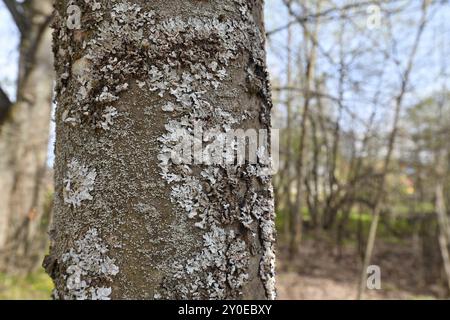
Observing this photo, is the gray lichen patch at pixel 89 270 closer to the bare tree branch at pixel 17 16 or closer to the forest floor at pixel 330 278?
the forest floor at pixel 330 278

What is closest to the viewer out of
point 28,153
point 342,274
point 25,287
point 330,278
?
point 25,287

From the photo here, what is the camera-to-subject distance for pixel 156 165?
793mm

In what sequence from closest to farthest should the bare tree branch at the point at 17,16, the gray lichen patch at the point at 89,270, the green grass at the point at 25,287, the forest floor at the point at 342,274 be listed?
the gray lichen patch at the point at 89,270
the green grass at the point at 25,287
the bare tree branch at the point at 17,16
the forest floor at the point at 342,274

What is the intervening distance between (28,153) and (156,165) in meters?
5.08

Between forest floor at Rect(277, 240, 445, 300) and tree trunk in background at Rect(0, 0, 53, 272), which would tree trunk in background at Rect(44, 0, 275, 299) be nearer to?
forest floor at Rect(277, 240, 445, 300)

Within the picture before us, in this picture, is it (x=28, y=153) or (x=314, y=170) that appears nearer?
(x=28, y=153)

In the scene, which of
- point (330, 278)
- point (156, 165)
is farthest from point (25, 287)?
point (156, 165)

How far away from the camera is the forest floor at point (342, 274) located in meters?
5.71

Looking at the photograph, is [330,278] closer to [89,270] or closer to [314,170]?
[314,170]

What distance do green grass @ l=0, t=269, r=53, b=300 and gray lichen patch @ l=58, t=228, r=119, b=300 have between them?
3907 mm

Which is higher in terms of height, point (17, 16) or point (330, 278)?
point (17, 16)

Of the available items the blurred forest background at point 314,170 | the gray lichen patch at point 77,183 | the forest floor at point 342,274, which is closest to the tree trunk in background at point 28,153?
the blurred forest background at point 314,170

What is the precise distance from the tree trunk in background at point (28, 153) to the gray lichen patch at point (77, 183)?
15.6 feet

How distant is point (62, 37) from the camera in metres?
0.92
